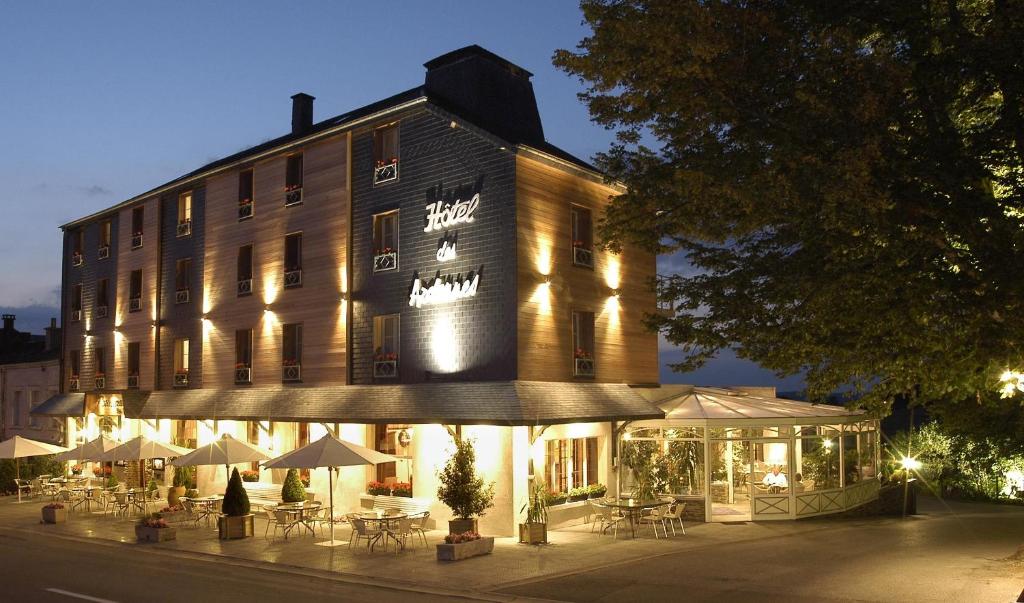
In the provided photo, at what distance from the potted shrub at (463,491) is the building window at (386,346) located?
458 centimetres

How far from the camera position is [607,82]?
687 inches

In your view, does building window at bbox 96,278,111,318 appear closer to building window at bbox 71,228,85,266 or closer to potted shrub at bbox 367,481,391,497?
building window at bbox 71,228,85,266

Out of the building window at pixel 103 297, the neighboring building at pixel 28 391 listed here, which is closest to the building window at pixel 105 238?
the building window at pixel 103 297

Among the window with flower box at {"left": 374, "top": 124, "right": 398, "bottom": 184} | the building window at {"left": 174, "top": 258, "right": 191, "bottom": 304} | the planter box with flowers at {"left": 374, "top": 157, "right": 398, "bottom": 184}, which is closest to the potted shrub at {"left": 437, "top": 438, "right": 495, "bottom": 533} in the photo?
the planter box with flowers at {"left": 374, "top": 157, "right": 398, "bottom": 184}

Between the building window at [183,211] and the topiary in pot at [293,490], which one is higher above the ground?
the building window at [183,211]

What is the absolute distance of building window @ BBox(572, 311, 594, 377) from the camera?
2322 cm

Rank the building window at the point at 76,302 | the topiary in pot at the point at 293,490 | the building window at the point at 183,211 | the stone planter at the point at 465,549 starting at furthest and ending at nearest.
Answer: the building window at the point at 76,302 < the building window at the point at 183,211 < the topiary in pot at the point at 293,490 < the stone planter at the point at 465,549

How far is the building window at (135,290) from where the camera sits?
3333cm

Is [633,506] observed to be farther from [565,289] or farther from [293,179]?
[293,179]

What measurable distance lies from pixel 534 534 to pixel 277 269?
1237 cm

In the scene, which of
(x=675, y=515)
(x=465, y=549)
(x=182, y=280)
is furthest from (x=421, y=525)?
(x=182, y=280)

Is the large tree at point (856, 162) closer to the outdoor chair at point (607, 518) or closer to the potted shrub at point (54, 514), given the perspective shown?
the outdoor chair at point (607, 518)

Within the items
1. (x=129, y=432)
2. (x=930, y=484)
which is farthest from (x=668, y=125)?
(x=129, y=432)

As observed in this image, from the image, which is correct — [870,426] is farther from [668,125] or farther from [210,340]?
[210,340]
